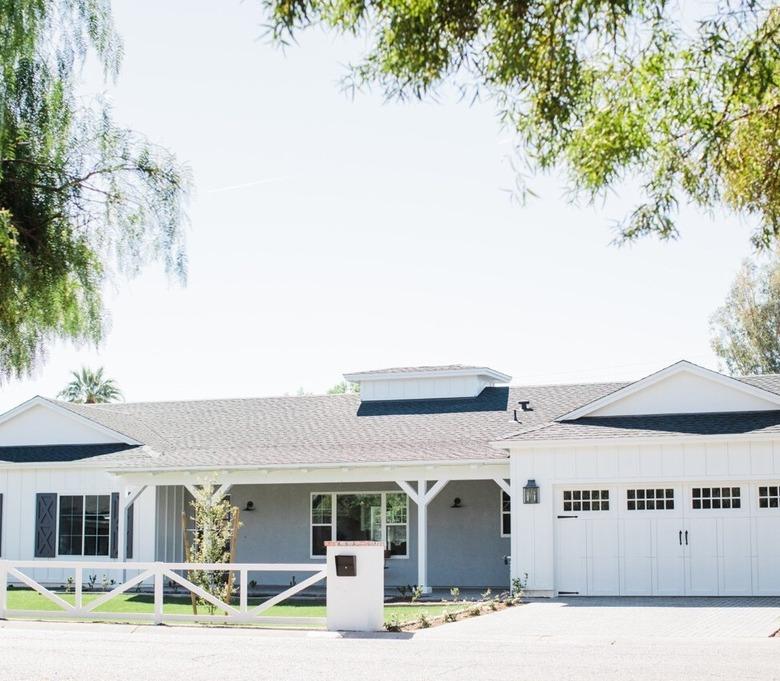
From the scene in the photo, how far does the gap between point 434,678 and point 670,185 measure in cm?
518

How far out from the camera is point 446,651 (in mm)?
13367

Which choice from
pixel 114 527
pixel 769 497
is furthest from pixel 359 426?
pixel 769 497

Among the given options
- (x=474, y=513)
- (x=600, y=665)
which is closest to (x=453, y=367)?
(x=474, y=513)

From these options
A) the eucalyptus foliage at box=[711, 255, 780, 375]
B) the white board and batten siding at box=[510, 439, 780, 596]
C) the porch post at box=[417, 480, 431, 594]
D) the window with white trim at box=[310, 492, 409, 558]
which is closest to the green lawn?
the porch post at box=[417, 480, 431, 594]

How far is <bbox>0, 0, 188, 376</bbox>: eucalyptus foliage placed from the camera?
7625 millimetres

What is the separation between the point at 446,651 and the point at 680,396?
35.7 ft

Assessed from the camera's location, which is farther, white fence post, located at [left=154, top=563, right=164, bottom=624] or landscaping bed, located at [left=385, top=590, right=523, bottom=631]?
white fence post, located at [left=154, top=563, right=164, bottom=624]

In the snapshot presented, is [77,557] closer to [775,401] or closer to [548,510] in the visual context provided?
[548,510]

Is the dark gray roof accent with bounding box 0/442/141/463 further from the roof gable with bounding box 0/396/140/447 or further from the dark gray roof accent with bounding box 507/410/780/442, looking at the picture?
the dark gray roof accent with bounding box 507/410/780/442

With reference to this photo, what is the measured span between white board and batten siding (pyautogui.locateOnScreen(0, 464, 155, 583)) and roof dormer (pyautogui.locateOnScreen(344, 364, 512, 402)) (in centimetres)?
638

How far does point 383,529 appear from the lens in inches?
1025

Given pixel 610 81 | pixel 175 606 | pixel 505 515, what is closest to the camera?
pixel 610 81

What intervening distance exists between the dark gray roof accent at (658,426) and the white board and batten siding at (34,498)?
880 centimetres

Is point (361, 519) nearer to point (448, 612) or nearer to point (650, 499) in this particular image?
point (650, 499)
